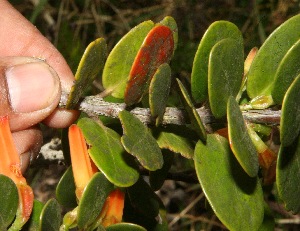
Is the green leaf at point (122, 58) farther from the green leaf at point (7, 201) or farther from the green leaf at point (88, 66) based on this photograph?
the green leaf at point (7, 201)

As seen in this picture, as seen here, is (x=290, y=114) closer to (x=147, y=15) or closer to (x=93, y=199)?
(x=93, y=199)

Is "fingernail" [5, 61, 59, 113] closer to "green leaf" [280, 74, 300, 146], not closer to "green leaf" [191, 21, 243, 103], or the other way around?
"green leaf" [191, 21, 243, 103]

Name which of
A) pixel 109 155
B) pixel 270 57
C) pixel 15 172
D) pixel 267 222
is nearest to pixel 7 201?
pixel 15 172

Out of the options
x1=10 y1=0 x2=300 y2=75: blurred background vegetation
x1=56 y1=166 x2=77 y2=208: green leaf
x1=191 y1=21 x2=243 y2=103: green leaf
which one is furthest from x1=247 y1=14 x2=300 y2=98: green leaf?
x1=10 y1=0 x2=300 y2=75: blurred background vegetation

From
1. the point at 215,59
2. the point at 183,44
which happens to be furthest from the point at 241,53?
the point at 183,44

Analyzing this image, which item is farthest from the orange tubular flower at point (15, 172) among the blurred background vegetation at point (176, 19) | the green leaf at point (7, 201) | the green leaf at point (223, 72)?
the blurred background vegetation at point (176, 19)

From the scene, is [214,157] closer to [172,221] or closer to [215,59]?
[215,59]
